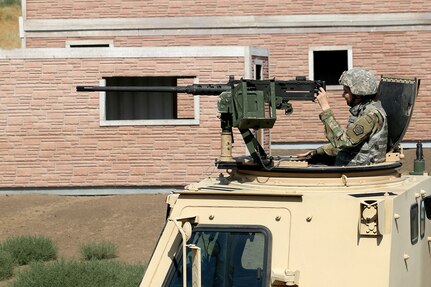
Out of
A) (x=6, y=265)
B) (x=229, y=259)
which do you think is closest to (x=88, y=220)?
(x=6, y=265)

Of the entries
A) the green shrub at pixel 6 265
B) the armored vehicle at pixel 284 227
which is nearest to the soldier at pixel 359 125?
the armored vehicle at pixel 284 227

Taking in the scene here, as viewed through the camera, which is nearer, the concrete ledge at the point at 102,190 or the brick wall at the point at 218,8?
the concrete ledge at the point at 102,190

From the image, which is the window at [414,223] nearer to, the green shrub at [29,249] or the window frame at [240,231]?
the window frame at [240,231]

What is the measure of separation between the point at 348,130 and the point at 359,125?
88mm

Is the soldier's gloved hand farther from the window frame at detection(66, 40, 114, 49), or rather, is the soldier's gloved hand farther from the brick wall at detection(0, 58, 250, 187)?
the window frame at detection(66, 40, 114, 49)

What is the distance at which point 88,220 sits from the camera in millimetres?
20234

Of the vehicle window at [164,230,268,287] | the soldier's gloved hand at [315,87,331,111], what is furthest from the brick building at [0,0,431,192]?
the vehicle window at [164,230,268,287]

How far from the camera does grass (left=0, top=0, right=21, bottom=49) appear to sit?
54.8 metres

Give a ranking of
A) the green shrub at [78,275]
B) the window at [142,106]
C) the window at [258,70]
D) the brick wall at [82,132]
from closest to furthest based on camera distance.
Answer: the green shrub at [78,275] → the brick wall at [82,132] → the window at [258,70] → the window at [142,106]

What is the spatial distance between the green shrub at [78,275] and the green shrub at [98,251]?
61.6 inches

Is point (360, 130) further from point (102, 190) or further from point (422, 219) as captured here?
point (102, 190)

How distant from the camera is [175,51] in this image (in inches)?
873

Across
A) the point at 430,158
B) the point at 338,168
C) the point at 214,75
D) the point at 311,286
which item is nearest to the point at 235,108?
the point at 338,168

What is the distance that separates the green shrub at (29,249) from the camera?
17172 millimetres
